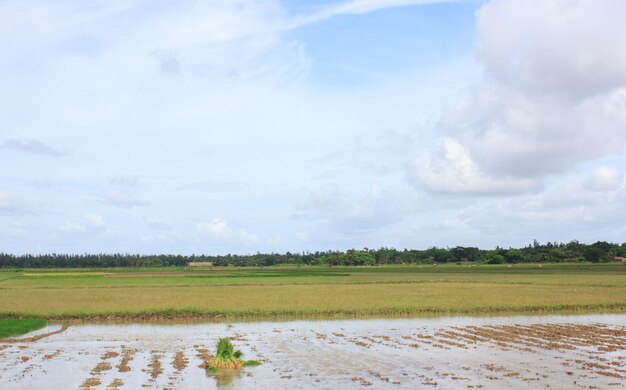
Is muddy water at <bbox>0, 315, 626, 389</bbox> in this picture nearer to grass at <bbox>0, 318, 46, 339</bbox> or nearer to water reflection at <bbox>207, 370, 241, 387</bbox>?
water reflection at <bbox>207, 370, 241, 387</bbox>

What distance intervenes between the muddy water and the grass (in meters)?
1.18

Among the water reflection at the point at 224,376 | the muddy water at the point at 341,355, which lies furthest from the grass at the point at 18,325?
the water reflection at the point at 224,376

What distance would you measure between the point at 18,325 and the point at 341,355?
63.3ft

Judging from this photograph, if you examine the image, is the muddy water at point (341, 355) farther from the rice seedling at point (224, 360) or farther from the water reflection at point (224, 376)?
the rice seedling at point (224, 360)

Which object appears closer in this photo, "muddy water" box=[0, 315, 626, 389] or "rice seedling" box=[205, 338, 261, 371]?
"muddy water" box=[0, 315, 626, 389]

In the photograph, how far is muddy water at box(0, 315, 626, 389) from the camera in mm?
17656

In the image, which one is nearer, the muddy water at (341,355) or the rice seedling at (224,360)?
the muddy water at (341,355)

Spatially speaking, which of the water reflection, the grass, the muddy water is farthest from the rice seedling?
the grass

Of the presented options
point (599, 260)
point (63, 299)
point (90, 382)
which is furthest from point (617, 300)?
point (599, 260)

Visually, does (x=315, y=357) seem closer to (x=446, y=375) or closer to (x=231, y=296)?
(x=446, y=375)

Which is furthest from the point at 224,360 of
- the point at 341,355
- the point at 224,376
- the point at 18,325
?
the point at 18,325

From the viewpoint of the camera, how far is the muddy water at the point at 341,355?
57.9 ft

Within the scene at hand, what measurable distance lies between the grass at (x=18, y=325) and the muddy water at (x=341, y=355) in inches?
46.4

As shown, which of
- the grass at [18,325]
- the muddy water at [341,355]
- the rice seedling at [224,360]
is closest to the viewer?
the muddy water at [341,355]
